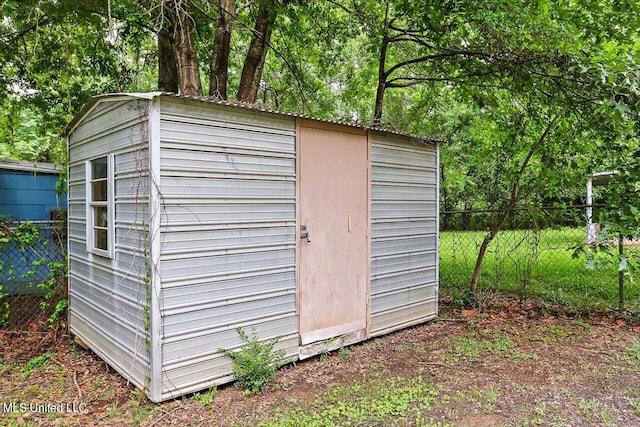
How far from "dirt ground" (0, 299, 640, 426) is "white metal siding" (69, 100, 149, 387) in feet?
0.98

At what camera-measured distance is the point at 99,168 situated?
3771mm

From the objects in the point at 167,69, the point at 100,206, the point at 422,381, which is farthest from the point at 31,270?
the point at 422,381

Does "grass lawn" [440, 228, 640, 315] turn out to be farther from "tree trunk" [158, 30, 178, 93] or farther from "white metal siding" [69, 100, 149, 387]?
"tree trunk" [158, 30, 178, 93]

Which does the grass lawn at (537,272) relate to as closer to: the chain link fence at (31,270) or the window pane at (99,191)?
the window pane at (99,191)

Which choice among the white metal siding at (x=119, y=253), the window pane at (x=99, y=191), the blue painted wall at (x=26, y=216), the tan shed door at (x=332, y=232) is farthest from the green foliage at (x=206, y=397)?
the blue painted wall at (x=26, y=216)

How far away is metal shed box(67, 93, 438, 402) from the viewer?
3.00 m

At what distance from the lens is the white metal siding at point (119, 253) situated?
3064 mm

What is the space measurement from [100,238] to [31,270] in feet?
6.05

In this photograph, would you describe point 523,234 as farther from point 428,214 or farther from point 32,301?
point 32,301

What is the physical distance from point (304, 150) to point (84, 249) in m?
2.42

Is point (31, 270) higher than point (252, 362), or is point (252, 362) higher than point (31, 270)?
point (31, 270)

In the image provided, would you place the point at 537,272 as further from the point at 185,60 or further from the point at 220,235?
the point at 185,60

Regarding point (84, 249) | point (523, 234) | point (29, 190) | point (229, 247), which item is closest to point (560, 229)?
point (523, 234)

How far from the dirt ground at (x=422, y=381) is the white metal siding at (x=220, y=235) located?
1.20 ft
